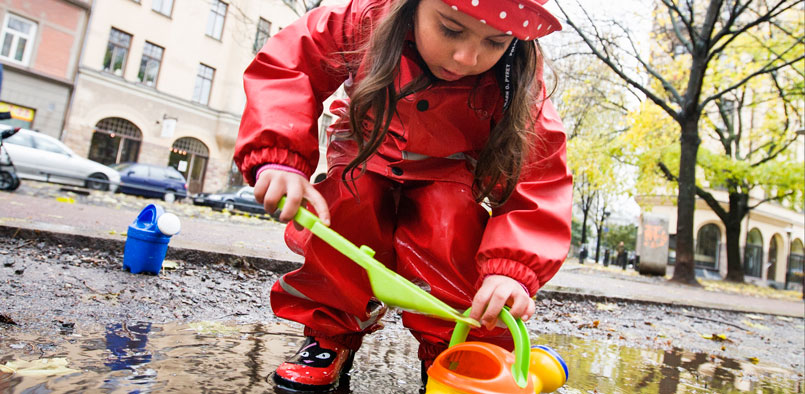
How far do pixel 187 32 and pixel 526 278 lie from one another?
17681mm

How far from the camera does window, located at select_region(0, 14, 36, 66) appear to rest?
13656 mm

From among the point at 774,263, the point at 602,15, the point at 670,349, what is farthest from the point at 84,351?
the point at 774,263

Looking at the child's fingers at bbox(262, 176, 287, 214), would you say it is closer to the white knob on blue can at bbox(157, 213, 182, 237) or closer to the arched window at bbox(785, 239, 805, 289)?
the white knob on blue can at bbox(157, 213, 182, 237)

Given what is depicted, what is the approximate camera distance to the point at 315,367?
131 centimetres

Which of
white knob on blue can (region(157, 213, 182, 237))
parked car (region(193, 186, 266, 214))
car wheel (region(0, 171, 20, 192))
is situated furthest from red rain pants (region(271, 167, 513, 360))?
parked car (region(193, 186, 266, 214))

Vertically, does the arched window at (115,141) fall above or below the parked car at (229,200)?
above

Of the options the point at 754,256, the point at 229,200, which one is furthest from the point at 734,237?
the point at 229,200

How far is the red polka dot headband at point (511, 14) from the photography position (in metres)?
1.17

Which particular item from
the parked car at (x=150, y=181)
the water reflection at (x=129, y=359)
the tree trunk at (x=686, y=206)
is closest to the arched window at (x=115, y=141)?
the parked car at (x=150, y=181)

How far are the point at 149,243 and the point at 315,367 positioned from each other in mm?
1294

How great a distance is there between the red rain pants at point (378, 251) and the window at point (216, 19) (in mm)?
17077

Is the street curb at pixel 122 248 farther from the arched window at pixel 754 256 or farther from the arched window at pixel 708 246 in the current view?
the arched window at pixel 754 256

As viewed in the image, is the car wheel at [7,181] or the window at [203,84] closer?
the car wheel at [7,181]

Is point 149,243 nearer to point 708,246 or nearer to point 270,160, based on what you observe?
point 270,160
